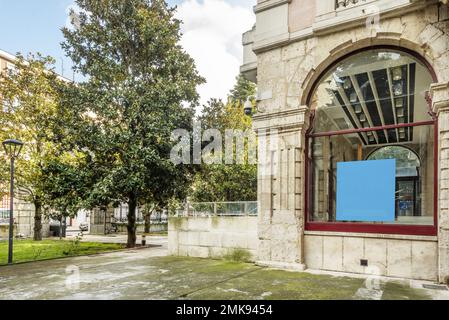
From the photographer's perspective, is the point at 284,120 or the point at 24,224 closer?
the point at 284,120

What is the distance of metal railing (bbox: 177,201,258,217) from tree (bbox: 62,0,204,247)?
286 cm

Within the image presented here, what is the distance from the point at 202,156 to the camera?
17625mm

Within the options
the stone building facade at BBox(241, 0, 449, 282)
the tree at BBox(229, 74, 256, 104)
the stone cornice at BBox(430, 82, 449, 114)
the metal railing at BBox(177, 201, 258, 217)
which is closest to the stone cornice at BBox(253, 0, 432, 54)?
the stone building facade at BBox(241, 0, 449, 282)

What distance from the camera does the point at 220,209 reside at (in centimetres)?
1256

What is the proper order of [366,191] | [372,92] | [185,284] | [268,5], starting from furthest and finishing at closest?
[372,92], [268,5], [366,191], [185,284]

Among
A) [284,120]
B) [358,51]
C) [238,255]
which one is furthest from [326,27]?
[238,255]

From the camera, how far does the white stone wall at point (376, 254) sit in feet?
27.1

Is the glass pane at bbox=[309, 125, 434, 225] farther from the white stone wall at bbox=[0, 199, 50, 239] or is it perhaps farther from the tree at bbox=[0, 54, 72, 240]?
the white stone wall at bbox=[0, 199, 50, 239]

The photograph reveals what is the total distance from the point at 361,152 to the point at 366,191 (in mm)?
6099

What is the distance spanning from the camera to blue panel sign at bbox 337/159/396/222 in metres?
9.14

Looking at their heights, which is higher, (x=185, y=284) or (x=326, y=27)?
(x=326, y=27)

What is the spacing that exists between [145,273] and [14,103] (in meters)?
18.4

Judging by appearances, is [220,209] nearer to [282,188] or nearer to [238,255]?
[238,255]

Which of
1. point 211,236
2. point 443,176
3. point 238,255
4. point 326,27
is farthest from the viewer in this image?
point 211,236
